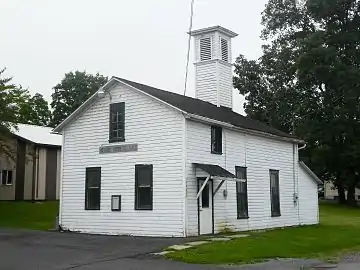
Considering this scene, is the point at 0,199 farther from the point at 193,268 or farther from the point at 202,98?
the point at 193,268

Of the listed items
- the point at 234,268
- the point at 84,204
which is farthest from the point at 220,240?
the point at 84,204

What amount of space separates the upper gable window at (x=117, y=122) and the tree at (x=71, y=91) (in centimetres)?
4967

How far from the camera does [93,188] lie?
2377 centimetres

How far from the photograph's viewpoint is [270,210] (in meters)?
26.7

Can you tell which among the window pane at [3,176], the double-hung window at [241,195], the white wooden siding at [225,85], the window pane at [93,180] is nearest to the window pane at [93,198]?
the window pane at [93,180]

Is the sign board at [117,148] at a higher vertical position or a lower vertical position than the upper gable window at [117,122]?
lower

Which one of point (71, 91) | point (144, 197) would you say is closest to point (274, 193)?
point (144, 197)

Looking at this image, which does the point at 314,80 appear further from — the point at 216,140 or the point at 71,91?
the point at 71,91

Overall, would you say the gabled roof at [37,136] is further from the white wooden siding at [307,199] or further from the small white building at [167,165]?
the white wooden siding at [307,199]

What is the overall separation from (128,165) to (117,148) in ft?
3.28

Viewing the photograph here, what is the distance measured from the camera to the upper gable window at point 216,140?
23.1 metres

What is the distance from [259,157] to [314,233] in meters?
4.48

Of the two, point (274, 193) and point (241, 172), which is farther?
point (274, 193)

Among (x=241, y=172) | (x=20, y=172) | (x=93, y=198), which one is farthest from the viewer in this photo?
(x=20, y=172)
